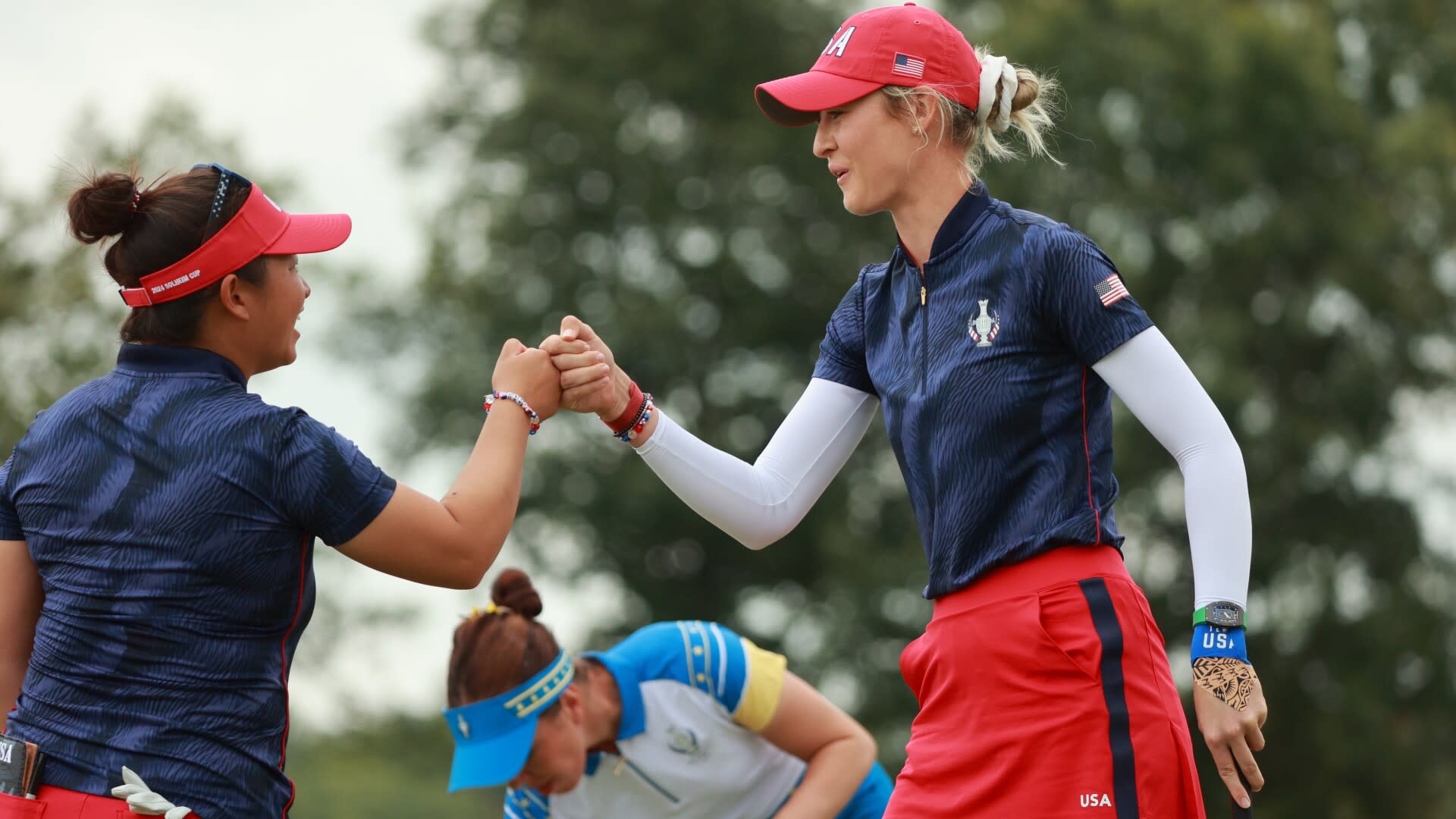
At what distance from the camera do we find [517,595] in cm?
527

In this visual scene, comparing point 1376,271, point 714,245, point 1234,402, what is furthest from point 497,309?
point 1376,271

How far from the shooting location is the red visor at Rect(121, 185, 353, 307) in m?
3.25

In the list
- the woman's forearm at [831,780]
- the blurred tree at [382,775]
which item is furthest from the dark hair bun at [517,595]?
the blurred tree at [382,775]

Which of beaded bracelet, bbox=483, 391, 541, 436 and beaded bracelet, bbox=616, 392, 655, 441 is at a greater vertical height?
beaded bracelet, bbox=483, 391, 541, 436

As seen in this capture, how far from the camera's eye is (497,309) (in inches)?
845

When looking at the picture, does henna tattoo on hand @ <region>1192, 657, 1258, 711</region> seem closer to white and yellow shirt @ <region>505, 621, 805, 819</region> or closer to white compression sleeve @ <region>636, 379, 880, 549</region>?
white compression sleeve @ <region>636, 379, 880, 549</region>

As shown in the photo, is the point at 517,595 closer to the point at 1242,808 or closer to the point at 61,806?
the point at 61,806

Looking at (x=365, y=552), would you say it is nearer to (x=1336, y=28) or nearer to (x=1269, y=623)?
(x=1269, y=623)

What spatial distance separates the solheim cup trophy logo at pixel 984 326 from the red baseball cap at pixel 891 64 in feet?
1.69

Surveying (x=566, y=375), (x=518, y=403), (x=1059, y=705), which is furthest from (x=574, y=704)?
(x=1059, y=705)

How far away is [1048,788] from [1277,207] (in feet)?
56.9

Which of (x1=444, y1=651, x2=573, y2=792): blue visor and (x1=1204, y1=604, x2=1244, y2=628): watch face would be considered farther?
(x1=444, y1=651, x2=573, y2=792): blue visor

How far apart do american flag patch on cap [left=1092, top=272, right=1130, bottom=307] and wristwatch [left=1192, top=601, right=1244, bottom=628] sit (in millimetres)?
597

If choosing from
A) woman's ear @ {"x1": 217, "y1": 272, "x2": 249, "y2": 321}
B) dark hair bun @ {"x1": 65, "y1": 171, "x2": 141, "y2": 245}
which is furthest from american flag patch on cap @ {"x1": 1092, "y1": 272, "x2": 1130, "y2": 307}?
dark hair bun @ {"x1": 65, "y1": 171, "x2": 141, "y2": 245}
